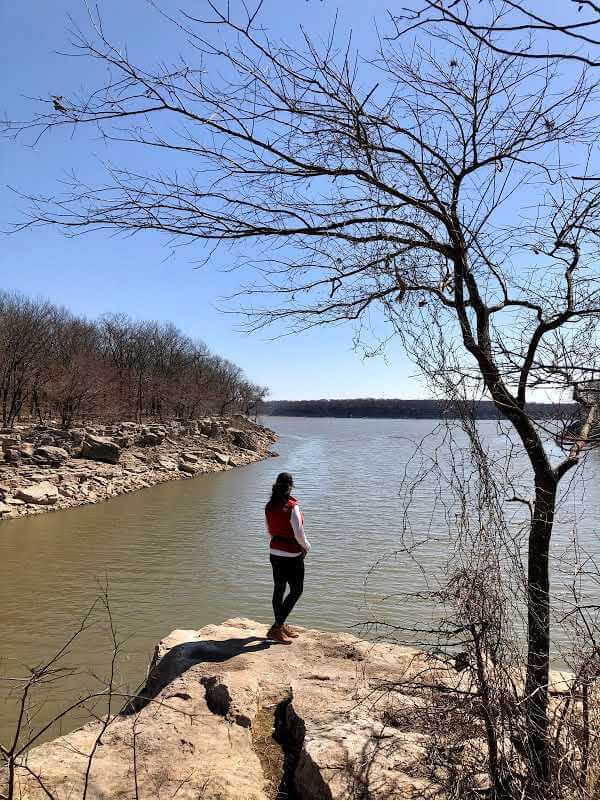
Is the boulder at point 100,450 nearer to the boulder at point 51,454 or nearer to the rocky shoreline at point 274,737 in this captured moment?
the boulder at point 51,454

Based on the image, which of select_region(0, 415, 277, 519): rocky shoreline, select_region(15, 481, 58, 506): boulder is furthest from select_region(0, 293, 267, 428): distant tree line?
select_region(15, 481, 58, 506): boulder

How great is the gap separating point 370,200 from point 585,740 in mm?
2914

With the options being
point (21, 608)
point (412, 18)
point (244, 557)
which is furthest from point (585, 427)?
point (244, 557)

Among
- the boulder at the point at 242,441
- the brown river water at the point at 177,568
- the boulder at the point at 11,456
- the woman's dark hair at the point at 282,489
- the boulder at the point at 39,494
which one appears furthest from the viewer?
the boulder at the point at 242,441

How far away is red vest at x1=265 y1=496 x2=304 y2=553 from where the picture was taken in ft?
18.8

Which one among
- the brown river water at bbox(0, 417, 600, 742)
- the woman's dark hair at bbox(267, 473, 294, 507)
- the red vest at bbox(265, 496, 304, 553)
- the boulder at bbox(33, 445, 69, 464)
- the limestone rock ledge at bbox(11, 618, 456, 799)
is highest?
the woman's dark hair at bbox(267, 473, 294, 507)

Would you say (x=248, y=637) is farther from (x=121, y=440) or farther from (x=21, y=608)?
(x=121, y=440)

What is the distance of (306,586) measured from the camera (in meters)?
10.7

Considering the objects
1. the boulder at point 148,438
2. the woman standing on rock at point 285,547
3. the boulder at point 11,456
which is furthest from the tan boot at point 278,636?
the boulder at point 148,438

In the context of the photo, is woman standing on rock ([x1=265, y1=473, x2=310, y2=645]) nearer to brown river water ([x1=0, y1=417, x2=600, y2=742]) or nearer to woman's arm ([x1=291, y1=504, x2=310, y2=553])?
woman's arm ([x1=291, y1=504, x2=310, y2=553])

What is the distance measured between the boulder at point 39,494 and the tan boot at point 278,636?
49.9 feet

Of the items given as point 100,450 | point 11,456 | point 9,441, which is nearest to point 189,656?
point 11,456

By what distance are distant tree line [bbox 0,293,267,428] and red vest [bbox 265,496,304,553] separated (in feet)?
94.4

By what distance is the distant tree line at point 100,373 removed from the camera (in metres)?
33.1
